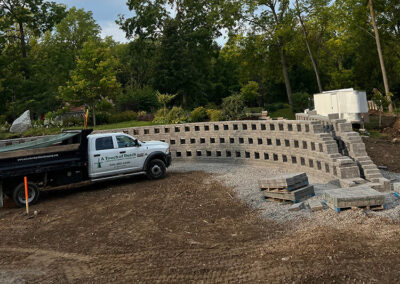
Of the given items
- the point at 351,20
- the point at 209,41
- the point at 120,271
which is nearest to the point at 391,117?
the point at 351,20

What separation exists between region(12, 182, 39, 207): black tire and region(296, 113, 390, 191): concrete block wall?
10.5 meters

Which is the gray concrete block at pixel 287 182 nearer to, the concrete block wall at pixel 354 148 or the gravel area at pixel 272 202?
the gravel area at pixel 272 202

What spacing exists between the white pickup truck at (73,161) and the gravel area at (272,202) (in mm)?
2690

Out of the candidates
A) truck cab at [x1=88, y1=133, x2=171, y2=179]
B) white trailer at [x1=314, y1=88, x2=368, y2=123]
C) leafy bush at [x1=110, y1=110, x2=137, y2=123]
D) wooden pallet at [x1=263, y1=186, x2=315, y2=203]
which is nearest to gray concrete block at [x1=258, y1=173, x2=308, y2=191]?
wooden pallet at [x1=263, y1=186, x2=315, y2=203]

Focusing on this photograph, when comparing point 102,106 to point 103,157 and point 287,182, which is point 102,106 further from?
point 287,182

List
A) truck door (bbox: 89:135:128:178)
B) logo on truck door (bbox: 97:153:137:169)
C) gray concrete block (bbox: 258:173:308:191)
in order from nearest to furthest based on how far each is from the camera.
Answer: gray concrete block (bbox: 258:173:308:191), truck door (bbox: 89:135:128:178), logo on truck door (bbox: 97:153:137:169)

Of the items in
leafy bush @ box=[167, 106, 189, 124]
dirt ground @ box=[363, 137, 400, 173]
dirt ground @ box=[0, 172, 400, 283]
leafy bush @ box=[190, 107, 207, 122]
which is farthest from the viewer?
leafy bush @ box=[190, 107, 207, 122]

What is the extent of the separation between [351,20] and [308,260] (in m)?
31.0

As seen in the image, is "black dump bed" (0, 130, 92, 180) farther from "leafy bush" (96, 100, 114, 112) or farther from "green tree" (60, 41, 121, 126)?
"leafy bush" (96, 100, 114, 112)

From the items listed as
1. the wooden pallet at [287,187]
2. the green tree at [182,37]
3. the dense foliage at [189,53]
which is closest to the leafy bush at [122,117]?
the dense foliage at [189,53]

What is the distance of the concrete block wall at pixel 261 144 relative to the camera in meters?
11.5

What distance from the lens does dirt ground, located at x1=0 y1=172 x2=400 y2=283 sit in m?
5.65

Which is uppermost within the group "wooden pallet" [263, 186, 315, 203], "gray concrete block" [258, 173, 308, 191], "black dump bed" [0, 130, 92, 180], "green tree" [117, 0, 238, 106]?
"green tree" [117, 0, 238, 106]

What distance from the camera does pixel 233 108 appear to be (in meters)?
20.7
